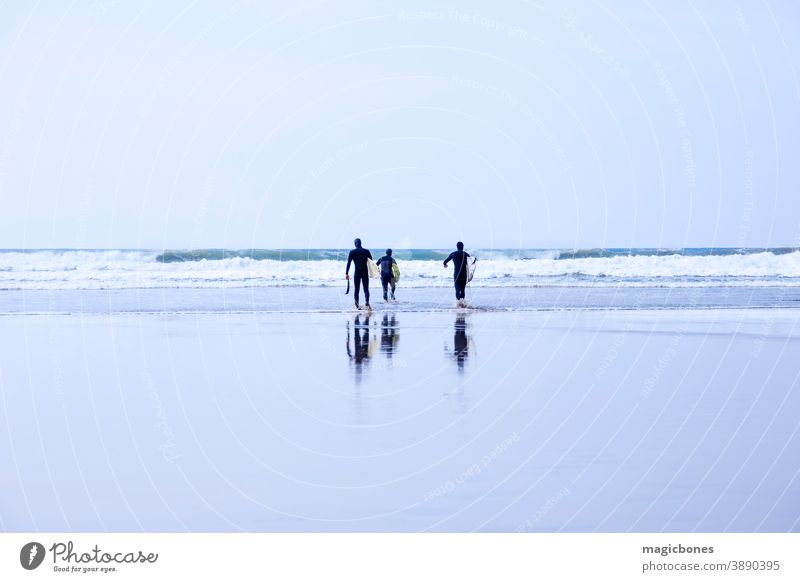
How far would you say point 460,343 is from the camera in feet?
58.9

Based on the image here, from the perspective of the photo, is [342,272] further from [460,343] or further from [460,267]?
[460,343]

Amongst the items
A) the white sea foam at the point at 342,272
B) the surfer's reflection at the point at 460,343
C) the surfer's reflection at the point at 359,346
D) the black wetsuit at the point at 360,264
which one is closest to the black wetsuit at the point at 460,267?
the black wetsuit at the point at 360,264

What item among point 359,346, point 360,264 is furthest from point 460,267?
point 359,346

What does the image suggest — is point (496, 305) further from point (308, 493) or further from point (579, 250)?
point (579, 250)

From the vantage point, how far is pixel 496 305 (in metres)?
30.9

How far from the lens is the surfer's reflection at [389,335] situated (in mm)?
16891

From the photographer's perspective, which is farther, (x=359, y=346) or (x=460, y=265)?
(x=460, y=265)

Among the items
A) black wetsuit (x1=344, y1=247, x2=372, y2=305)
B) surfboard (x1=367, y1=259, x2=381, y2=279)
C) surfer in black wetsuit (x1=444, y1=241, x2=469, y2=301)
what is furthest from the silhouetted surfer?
surfboard (x1=367, y1=259, x2=381, y2=279)

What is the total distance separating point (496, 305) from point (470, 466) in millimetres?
22709
